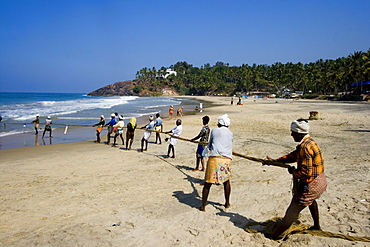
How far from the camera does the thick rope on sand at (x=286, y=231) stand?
152 inches

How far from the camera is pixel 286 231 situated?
4.02 metres

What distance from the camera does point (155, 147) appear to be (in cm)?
1251

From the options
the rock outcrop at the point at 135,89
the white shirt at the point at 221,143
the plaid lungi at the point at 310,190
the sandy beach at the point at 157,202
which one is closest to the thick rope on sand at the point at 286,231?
the sandy beach at the point at 157,202

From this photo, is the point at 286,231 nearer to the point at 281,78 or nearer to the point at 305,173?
the point at 305,173

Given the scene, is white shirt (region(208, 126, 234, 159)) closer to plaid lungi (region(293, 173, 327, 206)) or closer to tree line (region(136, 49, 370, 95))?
plaid lungi (region(293, 173, 327, 206))

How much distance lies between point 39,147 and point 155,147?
5.99 m

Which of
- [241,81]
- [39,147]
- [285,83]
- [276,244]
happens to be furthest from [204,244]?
[241,81]

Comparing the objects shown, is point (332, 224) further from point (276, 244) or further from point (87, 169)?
point (87, 169)

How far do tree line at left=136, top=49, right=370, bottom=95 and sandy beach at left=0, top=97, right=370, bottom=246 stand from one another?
5388cm

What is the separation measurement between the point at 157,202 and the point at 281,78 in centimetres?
9848

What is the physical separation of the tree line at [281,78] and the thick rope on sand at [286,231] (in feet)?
186

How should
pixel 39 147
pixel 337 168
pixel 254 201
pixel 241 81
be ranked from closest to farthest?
1. pixel 254 201
2. pixel 337 168
3. pixel 39 147
4. pixel 241 81

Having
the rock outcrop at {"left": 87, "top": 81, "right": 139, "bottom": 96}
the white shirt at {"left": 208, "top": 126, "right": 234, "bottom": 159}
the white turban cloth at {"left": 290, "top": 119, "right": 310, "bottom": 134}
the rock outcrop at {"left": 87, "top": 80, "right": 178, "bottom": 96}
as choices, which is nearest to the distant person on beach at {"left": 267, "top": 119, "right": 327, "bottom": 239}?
the white turban cloth at {"left": 290, "top": 119, "right": 310, "bottom": 134}

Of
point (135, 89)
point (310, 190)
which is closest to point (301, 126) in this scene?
point (310, 190)
